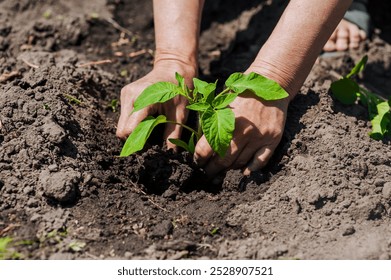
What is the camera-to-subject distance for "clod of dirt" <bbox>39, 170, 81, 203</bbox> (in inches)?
87.0

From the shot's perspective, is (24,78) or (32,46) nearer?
(24,78)

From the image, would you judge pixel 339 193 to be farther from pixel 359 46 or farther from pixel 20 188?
pixel 359 46

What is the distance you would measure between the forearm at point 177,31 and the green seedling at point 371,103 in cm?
71

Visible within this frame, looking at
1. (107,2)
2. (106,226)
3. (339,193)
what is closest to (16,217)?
(106,226)

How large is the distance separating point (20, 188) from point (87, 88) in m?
0.79

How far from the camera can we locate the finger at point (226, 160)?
92.3 inches

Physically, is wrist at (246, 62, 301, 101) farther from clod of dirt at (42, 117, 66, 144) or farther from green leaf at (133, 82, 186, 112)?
clod of dirt at (42, 117, 66, 144)

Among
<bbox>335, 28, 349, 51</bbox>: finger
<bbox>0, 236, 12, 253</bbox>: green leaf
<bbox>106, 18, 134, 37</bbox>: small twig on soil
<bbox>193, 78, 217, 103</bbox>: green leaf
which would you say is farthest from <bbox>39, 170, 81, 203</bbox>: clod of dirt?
<bbox>335, 28, 349, 51</bbox>: finger

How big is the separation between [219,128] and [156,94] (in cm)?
30

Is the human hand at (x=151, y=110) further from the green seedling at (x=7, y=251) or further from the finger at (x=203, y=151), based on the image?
the green seedling at (x=7, y=251)

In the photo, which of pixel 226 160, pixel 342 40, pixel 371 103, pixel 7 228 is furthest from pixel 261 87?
pixel 342 40

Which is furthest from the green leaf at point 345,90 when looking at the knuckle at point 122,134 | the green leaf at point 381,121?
the knuckle at point 122,134

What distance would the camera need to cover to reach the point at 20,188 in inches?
88.8

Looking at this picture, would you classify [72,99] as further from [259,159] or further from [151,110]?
[259,159]
